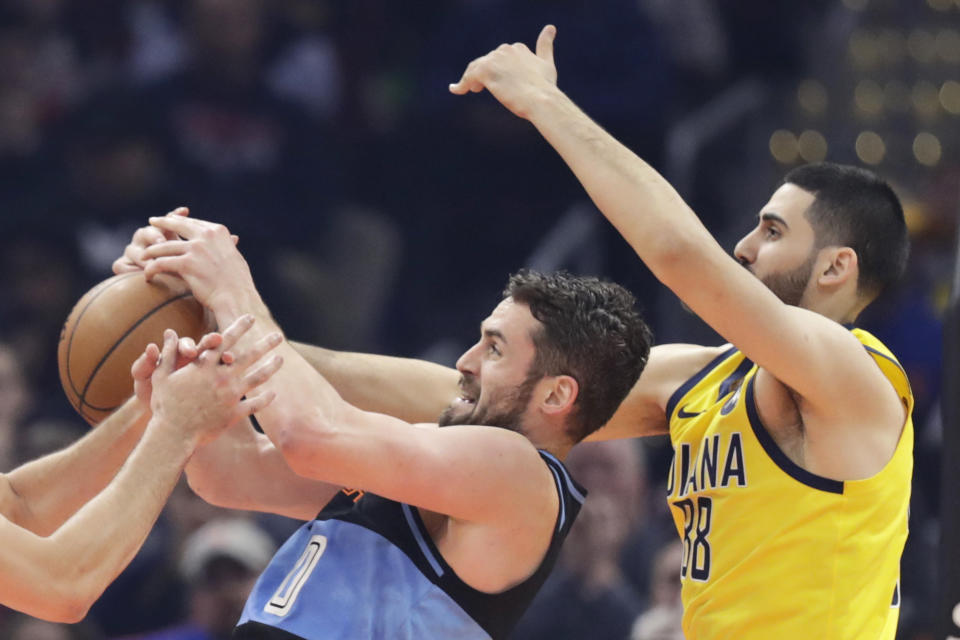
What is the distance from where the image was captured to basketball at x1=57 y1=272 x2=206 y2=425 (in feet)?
13.4

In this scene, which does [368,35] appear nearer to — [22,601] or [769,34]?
[769,34]

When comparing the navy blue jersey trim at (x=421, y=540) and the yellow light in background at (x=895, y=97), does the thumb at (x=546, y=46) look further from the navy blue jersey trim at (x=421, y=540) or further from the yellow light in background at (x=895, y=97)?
the yellow light in background at (x=895, y=97)

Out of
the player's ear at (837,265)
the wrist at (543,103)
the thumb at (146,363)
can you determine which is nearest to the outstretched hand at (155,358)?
the thumb at (146,363)

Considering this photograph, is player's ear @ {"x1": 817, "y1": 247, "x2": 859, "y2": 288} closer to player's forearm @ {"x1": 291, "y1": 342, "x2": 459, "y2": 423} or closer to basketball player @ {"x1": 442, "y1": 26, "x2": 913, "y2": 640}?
basketball player @ {"x1": 442, "y1": 26, "x2": 913, "y2": 640}

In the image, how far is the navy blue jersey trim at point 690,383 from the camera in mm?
4477

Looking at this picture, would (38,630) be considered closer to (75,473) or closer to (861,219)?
(75,473)

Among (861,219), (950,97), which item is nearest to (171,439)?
(861,219)

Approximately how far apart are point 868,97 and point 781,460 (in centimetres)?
674

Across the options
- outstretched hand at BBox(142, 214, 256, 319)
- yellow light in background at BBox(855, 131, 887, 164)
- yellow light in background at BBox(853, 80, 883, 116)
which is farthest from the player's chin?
yellow light in background at BBox(853, 80, 883, 116)

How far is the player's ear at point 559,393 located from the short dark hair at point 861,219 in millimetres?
905

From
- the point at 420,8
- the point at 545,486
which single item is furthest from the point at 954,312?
the point at 420,8

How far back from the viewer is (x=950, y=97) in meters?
10.1

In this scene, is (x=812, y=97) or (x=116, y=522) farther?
(x=812, y=97)

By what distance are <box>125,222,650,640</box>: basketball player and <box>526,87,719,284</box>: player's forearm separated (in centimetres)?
50
